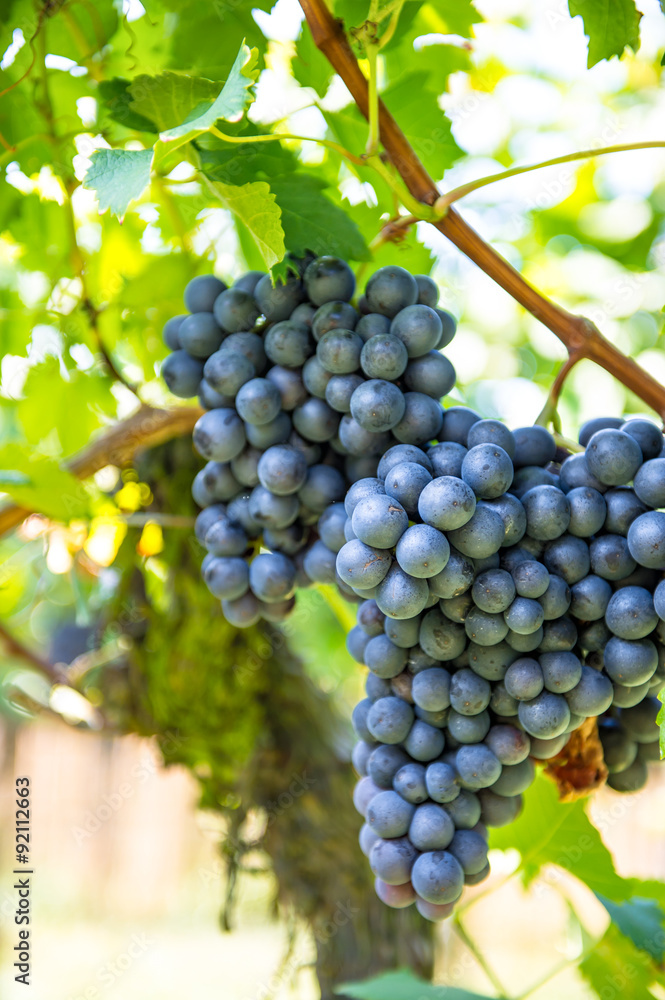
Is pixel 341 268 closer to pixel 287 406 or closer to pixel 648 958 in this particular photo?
pixel 287 406

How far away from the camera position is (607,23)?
2.19 feet

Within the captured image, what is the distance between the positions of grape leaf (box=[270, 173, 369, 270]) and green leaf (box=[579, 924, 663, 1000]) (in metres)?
0.80

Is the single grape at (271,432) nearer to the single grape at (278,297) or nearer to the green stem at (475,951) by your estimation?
the single grape at (278,297)

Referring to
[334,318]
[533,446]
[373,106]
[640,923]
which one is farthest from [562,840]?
[373,106]

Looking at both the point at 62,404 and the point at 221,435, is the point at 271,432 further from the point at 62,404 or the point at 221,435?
the point at 62,404

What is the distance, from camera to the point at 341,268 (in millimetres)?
636

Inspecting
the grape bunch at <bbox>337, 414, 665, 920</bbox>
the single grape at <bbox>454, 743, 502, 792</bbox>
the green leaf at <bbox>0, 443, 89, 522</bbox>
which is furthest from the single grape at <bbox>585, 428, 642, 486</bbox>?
the green leaf at <bbox>0, 443, 89, 522</bbox>

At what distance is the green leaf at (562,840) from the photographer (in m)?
0.83

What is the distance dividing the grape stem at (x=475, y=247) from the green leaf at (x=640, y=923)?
55cm

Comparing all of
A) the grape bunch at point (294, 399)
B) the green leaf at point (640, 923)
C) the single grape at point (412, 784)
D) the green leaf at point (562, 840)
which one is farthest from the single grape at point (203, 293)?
the green leaf at point (640, 923)

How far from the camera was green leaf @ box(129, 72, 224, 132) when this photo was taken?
614 millimetres

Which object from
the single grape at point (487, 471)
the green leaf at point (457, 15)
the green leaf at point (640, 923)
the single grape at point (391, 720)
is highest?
the green leaf at point (457, 15)

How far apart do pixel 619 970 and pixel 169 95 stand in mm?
1024

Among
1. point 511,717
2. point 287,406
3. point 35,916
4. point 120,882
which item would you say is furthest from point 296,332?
point 120,882
